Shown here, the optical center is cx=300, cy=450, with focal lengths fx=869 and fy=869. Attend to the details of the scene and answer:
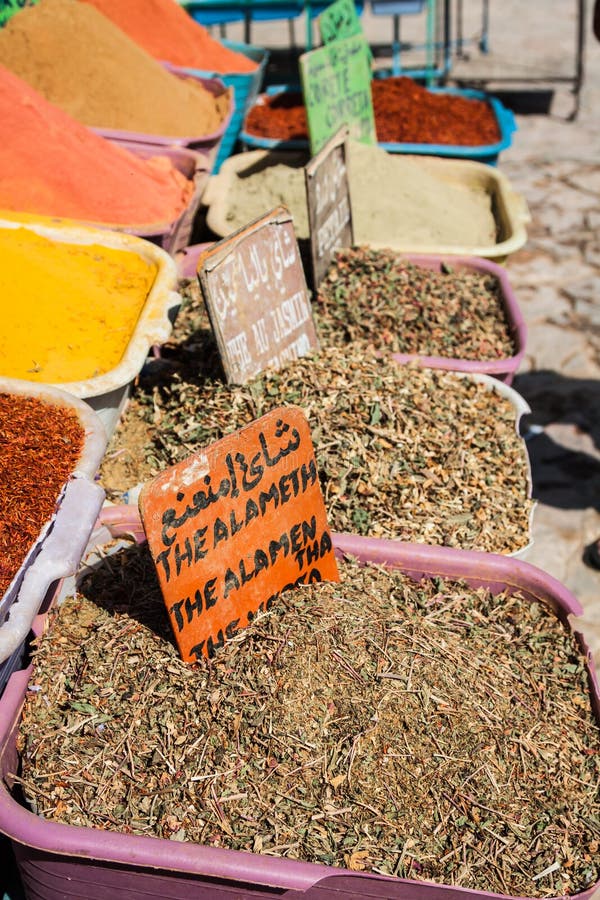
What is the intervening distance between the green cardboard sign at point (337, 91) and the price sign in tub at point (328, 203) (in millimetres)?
550

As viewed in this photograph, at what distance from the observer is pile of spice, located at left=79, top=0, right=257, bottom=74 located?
4605 millimetres

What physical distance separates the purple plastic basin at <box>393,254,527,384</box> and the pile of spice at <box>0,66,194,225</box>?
914mm

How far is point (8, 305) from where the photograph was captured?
7.09 feet

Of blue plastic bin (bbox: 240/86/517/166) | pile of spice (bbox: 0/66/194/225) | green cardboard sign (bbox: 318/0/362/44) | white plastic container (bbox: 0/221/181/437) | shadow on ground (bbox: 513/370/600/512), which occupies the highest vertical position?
green cardboard sign (bbox: 318/0/362/44)

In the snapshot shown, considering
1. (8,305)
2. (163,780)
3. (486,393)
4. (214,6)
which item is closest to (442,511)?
(486,393)

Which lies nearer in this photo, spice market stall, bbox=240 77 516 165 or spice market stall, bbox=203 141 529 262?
spice market stall, bbox=203 141 529 262

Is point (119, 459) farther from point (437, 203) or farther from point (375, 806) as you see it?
point (437, 203)

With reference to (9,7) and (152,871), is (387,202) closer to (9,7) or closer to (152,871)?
(9,7)

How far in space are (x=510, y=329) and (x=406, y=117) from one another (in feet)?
6.84

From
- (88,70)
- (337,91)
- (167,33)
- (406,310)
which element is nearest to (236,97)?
(167,33)

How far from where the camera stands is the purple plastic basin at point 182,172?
9.39ft

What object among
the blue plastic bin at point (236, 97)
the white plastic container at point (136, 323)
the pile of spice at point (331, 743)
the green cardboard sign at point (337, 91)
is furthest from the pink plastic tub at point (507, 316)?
the blue plastic bin at point (236, 97)

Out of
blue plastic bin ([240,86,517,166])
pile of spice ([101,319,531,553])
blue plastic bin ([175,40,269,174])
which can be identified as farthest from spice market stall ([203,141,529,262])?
pile of spice ([101,319,531,553])

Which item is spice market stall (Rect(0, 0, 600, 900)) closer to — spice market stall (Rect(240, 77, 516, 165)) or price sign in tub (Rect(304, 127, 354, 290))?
price sign in tub (Rect(304, 127, 354, 290))
